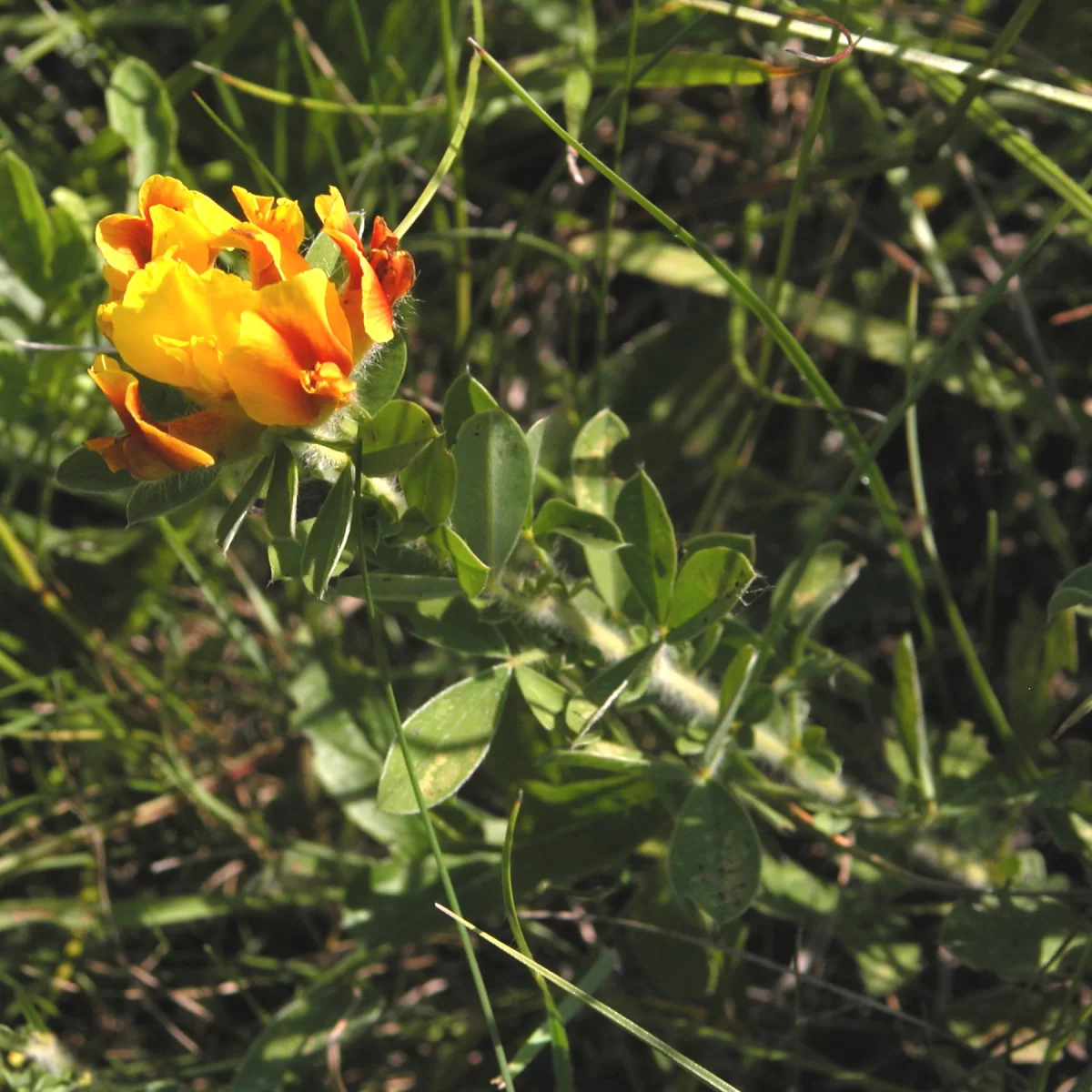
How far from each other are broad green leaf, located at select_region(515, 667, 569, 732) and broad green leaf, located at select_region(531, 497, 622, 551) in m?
0.27

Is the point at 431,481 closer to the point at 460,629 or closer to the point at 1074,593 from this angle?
the point at 460,629

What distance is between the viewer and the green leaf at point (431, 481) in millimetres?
1798

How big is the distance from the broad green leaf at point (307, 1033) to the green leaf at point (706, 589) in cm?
135

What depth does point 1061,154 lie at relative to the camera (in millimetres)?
3383

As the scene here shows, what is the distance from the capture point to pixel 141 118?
10.3 feet

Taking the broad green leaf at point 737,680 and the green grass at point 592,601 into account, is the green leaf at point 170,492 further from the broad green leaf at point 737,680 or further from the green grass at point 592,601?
the broad green leaf at point 737,680

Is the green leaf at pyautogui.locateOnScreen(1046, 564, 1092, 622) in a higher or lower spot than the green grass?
higher

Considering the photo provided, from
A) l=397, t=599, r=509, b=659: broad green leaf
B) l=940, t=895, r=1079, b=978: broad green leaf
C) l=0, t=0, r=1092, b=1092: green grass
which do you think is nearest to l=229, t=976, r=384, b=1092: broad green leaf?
l=0, t=0, r=1092, b=1092: green grass

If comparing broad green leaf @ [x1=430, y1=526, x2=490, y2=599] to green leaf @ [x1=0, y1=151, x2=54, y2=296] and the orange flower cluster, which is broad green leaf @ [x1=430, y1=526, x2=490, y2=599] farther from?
green leaf @ [x1=0, y1=151, x2=54, y2=296]

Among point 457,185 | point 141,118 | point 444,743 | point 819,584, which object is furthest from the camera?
point 141,118

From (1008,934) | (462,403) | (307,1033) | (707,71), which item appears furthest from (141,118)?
(1008,934)

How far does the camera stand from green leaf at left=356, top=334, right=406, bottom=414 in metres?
1.80

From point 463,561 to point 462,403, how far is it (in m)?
0.37

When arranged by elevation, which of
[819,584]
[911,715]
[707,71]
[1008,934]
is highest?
[707,71]
